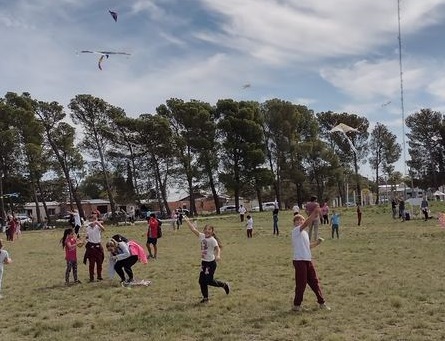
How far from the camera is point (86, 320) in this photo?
9945mm

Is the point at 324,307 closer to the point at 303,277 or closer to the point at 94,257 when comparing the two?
the point at 303,277

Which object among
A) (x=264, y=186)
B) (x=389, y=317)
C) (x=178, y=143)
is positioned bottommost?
(x=389, y=317)

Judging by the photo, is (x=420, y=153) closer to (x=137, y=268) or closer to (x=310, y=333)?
(x=137, y=268)

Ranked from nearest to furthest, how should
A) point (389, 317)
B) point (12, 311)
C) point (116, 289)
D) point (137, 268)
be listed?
point (389, 317) → point (12, 311) → point (116, 289) → point (137, 268)

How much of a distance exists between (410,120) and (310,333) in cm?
7901

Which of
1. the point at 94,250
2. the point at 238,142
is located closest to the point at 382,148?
the point at 238,142

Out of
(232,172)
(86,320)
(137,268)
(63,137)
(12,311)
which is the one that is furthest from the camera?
(232,172)

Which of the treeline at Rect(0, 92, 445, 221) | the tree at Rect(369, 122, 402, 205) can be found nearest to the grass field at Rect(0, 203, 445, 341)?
the treeline at Rect(0, 92, 445, 221)

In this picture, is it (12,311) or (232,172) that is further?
(232,172)

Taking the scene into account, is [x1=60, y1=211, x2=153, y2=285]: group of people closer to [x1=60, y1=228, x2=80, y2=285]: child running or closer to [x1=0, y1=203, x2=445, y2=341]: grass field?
[x1=60, y1=228, x2=80, y2=285]: child running

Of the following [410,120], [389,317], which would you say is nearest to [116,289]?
[389,317]

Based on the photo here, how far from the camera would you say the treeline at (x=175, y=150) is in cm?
5825

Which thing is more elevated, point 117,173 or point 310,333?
point 117,173

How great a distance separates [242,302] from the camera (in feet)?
35.6
